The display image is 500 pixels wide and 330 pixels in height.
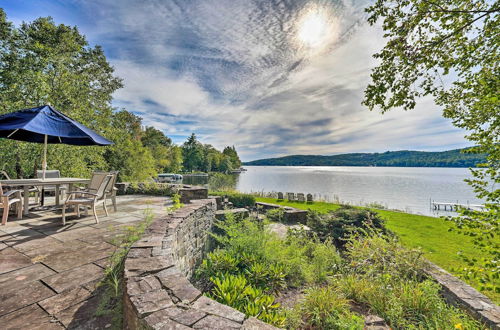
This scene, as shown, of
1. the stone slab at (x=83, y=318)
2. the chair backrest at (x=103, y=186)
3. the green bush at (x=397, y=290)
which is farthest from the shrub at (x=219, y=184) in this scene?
the stone slab at (x=83, y=318)

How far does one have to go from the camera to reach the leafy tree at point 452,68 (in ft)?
7.53

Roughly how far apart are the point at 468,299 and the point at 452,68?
10.4ft

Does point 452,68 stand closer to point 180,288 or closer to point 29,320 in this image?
point 180,288

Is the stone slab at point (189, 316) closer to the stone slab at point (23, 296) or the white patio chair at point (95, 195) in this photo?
the stone slab at point (23, 296)

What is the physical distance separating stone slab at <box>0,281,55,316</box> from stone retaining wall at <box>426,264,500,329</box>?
4463mm

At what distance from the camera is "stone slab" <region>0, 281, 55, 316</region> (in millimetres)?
1724

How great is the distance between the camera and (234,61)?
9.48 meters

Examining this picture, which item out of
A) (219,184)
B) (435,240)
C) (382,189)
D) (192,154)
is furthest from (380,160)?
(435,240)

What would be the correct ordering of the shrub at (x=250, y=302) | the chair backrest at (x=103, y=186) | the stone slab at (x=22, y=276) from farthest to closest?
the chair backrest at (x=103, y=186) < the shrub at (x=250, y=302) < the stone slab at (x=22, y=276)

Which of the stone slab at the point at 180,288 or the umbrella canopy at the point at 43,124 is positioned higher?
the umbrella canopy at the point at 43,124

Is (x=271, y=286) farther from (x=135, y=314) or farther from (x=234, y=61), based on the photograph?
(x=234, y=61)

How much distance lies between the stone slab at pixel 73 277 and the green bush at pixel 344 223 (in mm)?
4976

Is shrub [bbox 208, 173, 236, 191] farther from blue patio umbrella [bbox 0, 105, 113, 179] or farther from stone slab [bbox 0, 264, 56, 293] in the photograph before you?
stone slab [bbox 0, 264, 56, 293]

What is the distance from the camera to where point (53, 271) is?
2.27 meters
